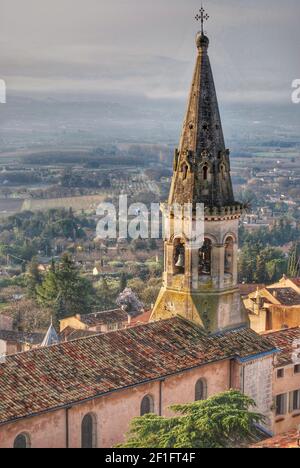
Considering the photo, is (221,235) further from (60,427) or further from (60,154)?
(60,154)

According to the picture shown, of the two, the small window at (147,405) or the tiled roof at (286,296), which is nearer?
the small window at (147,405)

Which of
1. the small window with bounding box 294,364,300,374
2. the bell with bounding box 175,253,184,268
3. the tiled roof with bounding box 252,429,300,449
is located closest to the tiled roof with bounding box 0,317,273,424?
the bell with bounding box 175,253,184,268

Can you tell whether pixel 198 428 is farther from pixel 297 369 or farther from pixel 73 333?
pixel 73 333

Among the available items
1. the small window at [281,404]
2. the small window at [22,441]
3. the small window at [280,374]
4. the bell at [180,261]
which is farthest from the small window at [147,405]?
the small window at [280,374]

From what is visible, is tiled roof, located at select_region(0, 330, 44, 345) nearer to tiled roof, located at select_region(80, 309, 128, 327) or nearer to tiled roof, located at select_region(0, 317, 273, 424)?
tiled roof, located at select_region(80, 309, 128, 327)

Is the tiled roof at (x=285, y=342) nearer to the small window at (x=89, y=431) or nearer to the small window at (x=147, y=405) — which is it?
the small window at (x=147, y=405)

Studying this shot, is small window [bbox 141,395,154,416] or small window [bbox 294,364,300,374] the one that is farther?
small window [bbox 294,364,300,374]
